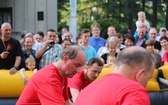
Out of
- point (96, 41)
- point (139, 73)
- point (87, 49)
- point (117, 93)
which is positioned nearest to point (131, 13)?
point (96, 41)

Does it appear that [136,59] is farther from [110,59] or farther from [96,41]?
[96,41]

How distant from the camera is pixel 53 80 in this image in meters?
3.88

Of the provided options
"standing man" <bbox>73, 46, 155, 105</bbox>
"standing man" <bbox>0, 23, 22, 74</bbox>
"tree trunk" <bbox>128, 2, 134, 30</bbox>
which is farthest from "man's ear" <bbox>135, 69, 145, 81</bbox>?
"tree trunk" <bbox>128, 2, 134, 30</bbox>

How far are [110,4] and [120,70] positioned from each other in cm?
3377

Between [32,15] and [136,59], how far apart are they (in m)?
14.9

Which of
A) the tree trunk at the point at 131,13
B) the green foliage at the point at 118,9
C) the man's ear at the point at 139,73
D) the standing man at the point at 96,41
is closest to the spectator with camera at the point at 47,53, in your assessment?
the standing man at the point at 96,41

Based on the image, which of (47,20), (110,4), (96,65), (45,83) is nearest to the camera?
(45,83)

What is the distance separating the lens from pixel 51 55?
7770mm

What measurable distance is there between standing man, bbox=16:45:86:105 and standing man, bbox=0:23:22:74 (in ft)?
11.8

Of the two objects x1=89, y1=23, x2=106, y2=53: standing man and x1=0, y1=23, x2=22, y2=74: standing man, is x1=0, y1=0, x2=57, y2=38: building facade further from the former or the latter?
x1=0, y1=23, x2=22, y2=74: standing man

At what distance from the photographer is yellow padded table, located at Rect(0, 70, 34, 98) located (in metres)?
7.22

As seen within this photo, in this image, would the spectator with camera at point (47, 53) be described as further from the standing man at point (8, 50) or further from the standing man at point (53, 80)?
the standing man at point (53, 80)

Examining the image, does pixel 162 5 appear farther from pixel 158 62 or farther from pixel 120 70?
pixel 120 70

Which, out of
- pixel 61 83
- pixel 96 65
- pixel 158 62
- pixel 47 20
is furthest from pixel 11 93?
pixel 47 20
